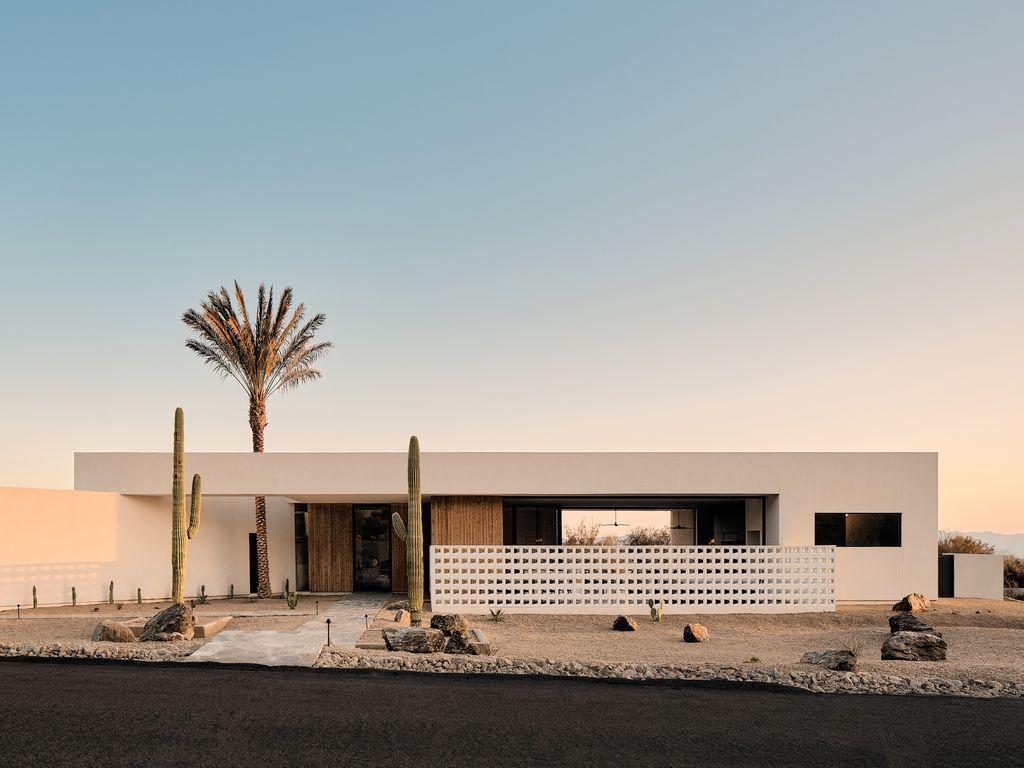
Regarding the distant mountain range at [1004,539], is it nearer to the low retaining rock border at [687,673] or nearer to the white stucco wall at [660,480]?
the white stucco wall at [660,480]

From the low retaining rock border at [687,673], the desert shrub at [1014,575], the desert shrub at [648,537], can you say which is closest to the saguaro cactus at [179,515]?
the low retaining rock border at [687,673]

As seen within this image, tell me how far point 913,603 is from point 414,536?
10698mm

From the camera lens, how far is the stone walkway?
392 inches

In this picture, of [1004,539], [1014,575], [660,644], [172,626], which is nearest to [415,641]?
[172,626]

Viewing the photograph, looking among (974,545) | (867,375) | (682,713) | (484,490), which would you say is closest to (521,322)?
(484,490)

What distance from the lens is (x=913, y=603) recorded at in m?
17.0

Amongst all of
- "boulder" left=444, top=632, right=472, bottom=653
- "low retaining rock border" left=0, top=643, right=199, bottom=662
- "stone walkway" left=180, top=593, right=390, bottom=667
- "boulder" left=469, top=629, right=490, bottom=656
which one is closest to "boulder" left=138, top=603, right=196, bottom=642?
"stone walkway" left=180, top=593, right=390, bottom=667

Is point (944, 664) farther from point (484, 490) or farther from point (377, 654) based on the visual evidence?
point (484, 490)

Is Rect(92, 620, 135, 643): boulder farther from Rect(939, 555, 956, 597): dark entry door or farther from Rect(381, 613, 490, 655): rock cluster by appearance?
Rect(939, 555, 956, 597): dark entry door

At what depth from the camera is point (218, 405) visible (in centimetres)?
2202

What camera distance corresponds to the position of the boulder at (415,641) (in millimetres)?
11023

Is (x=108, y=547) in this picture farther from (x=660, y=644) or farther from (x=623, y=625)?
(x=660, y=644)

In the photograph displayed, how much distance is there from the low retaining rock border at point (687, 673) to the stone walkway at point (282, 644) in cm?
46

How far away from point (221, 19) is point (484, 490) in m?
10.5
